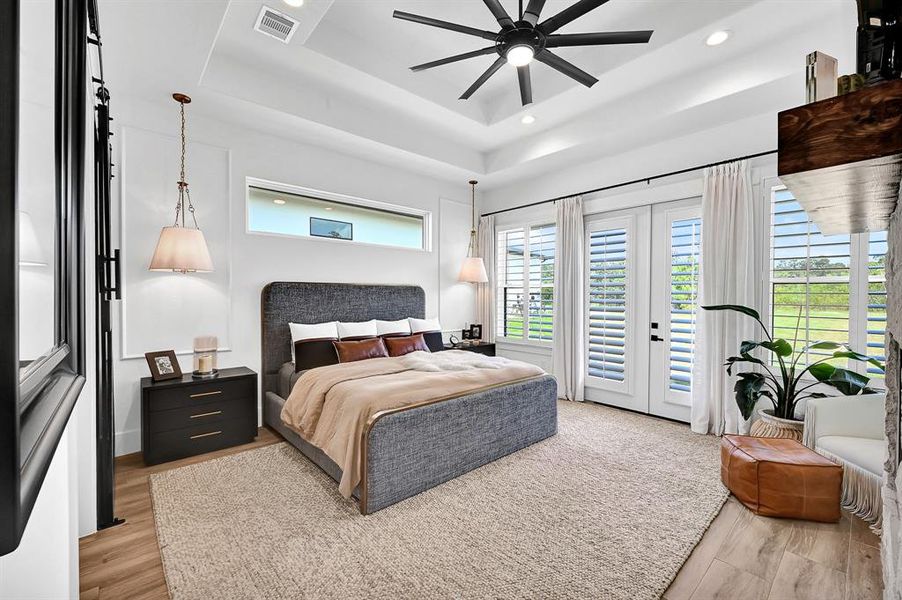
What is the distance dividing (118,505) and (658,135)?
16.7 ft

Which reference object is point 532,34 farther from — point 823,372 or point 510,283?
point 510,283

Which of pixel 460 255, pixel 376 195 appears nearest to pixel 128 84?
pixel 376 195

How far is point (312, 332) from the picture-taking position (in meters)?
3.83

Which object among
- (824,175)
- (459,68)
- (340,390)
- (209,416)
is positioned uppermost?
(459,68)

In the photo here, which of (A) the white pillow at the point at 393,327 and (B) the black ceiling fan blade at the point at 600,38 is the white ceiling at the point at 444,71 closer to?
(B) the black ceiling fan blade at the point at 600,38

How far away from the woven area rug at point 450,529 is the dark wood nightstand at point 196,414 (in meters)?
0.23

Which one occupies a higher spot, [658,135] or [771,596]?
[658,135]

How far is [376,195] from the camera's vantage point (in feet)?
15.4

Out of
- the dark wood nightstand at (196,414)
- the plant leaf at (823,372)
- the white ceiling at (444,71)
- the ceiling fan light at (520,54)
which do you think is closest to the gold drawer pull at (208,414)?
the dark wood nightstand at (196,414)

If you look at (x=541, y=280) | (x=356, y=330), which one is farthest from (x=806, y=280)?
(x=356, y=330)

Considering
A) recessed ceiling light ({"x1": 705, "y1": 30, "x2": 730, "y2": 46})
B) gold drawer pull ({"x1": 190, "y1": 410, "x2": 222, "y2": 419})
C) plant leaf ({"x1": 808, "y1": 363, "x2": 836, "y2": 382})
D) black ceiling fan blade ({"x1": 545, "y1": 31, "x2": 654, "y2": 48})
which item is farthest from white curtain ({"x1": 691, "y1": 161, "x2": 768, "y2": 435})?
gold drawer pull ({"x1": 190, "y1": 410, "x2": 222, "y2": 419})

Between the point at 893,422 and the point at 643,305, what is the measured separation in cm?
346

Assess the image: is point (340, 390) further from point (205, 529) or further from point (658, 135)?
point (658, 135)

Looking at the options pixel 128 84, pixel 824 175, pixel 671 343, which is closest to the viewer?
pixel 824 175
